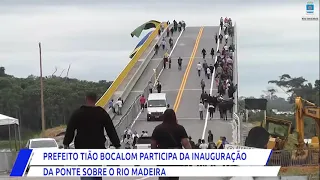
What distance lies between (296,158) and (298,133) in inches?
125

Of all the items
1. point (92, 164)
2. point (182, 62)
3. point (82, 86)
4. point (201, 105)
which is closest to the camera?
point (92, 164)

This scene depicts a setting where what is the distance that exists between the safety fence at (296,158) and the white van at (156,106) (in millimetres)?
29615

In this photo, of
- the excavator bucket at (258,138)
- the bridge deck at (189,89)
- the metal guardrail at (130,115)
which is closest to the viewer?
the excavator bucket at (258,138)

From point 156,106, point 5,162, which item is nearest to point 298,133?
point 5,162

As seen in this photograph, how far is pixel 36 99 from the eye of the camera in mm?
87938

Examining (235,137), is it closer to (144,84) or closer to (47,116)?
(144,84)

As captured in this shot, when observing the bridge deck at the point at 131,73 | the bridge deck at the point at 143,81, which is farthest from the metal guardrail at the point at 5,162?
the bridge deck at the point at 131,73

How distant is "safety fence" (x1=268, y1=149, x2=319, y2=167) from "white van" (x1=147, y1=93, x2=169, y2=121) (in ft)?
97.2

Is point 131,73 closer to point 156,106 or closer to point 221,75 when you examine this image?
point 221,75

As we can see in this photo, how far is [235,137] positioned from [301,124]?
38.6 ft

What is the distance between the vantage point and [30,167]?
14797mm

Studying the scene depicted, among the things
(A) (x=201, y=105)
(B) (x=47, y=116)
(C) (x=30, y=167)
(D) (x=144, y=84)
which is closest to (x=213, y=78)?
(D) (x=144, y=84)

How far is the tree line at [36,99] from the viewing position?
80.3 metres

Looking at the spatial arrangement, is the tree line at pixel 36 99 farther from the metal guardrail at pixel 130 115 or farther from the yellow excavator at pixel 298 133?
the yellow excavator at pixel 298 133
